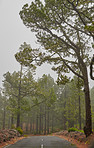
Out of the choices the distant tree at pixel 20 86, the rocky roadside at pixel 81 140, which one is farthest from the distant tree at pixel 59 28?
the distant tree at pixel 20 86

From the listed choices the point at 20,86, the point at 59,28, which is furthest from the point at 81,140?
the point at 20,86

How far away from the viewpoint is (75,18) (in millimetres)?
13398

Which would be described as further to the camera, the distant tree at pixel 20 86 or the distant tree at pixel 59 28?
the distant tree at pixel 20 86

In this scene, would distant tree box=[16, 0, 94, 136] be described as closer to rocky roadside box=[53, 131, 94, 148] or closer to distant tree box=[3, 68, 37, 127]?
rocky roadside box=[53, 131, 94, 148]

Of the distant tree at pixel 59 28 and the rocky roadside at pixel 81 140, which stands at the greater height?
the distant tree at pixel 59 28

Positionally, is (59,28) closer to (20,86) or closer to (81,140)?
(81,140)

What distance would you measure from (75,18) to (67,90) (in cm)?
2988

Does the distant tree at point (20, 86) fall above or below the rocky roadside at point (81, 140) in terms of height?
above

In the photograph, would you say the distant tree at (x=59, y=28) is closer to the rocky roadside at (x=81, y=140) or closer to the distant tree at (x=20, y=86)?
the rocky roadside at (x=81, y=140)

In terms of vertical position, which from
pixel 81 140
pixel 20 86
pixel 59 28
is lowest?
pixel 81 140

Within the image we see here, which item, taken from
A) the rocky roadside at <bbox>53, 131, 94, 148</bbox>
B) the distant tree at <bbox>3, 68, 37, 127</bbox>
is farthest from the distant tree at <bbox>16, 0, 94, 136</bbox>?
the distant tree at <bbox>3, 68, 37, 127</bbox>

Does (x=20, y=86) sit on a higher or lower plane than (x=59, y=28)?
lower

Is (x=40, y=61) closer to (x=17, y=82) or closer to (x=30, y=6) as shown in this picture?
(x=30, y=6)

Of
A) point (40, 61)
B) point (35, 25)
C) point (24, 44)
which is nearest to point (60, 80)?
point (40, 61)
